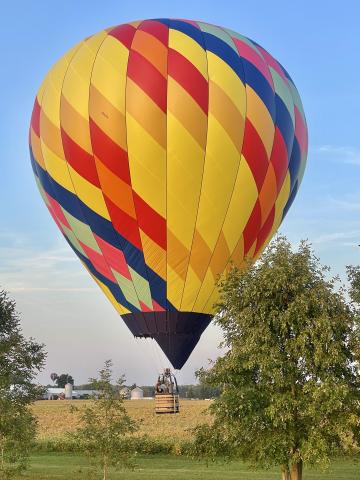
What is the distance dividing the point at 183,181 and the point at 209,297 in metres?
5.07

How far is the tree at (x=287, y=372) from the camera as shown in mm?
20375

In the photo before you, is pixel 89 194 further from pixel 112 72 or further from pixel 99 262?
pixel 112 72

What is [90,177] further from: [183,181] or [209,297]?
[209,297]

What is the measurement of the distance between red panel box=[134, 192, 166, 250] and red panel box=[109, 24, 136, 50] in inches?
276

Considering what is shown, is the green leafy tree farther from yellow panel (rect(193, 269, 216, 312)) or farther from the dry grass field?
the dry grass field

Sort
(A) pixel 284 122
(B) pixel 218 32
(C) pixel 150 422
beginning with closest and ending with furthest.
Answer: (B) pixel 218 32 < (A) pixel 284 122 < (C) pixel 150 422

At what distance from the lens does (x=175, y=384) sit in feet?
118

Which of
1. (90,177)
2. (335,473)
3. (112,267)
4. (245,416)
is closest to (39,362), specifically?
(112,267)

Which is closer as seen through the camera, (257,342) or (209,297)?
(257,342)

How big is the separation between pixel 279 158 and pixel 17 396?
15379 millimetres

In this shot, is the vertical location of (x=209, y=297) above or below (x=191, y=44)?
below

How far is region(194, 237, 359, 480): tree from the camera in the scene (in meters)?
20.4

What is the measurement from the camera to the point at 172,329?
33.9 meters

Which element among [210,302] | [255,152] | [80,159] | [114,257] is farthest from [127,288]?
[255,152]
